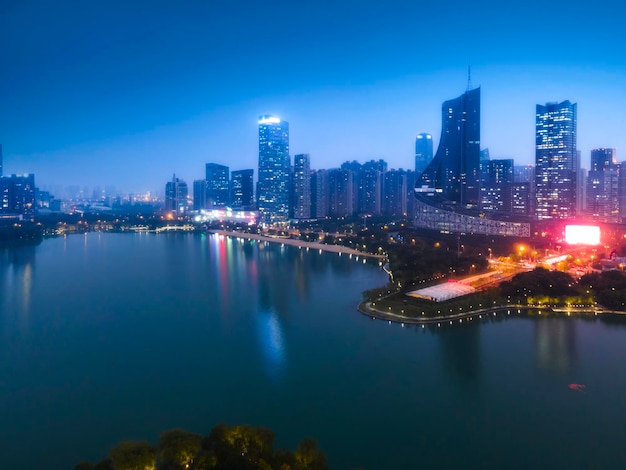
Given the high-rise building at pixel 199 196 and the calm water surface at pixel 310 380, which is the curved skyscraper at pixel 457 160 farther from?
the high-rise building at pixel 199 196

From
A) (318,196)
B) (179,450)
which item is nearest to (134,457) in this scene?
(179,450)

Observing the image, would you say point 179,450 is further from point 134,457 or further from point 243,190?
point 243,190

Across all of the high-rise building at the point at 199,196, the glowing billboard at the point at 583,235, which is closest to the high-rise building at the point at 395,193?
the high-rise building at the point at 199,196

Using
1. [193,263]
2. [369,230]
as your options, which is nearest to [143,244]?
[193,263]

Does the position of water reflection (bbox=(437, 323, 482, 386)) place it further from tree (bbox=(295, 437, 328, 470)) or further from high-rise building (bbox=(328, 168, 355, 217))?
high-rise building (bbox=(328, 168, 355, 217))

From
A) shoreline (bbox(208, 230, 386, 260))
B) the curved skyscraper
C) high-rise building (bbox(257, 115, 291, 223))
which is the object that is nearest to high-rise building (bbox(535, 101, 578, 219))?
the curved skyscraper

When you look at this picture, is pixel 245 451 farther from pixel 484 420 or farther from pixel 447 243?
pixel 447 243
